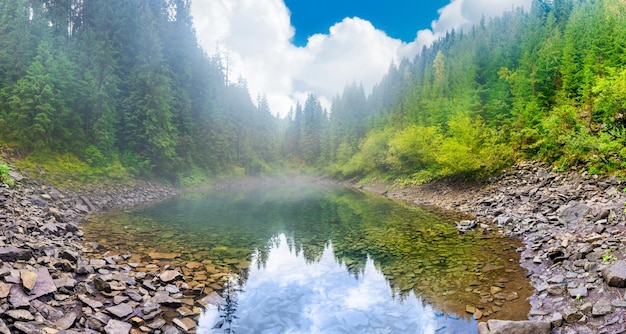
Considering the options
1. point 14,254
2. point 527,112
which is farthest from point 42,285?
point 527,112

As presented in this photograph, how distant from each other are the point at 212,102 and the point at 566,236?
55243mm

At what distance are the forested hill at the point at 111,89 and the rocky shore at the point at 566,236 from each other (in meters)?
31.9

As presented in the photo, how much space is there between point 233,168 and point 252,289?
50.8m

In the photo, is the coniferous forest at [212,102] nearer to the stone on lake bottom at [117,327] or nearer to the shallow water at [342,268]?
the shallow water at [342,268]

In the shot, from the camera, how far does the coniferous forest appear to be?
2188 centimetres

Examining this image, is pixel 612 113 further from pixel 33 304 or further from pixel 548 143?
pixel 33 304

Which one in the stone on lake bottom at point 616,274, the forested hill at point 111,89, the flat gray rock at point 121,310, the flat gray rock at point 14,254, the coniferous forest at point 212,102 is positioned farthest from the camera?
the forested hill at point 111,89

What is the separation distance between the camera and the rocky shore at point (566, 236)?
6.59 meters

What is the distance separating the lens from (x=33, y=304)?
20.3ft

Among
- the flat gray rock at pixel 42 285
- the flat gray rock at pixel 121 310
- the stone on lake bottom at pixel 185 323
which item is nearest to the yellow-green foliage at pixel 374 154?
the stone on lake bottom at pixel 185 323

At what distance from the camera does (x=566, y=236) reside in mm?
10883

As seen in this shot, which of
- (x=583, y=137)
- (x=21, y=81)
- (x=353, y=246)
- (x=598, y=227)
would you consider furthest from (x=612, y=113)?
(x=21, y=81)

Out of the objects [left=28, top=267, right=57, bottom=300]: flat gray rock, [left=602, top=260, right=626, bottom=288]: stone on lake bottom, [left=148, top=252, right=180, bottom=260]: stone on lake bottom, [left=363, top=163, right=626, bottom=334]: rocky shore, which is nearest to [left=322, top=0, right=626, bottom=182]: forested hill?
[left=363, top=163, right=626, bottom=334]: rocky shore

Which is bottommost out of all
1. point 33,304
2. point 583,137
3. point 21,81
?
point 33,304
